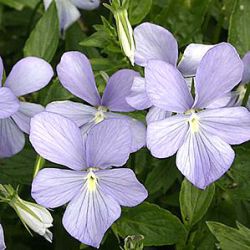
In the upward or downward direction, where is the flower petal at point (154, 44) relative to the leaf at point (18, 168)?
upward

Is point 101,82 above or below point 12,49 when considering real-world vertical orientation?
above

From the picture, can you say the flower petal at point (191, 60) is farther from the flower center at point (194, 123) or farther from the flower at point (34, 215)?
the flower at point (34, 215)

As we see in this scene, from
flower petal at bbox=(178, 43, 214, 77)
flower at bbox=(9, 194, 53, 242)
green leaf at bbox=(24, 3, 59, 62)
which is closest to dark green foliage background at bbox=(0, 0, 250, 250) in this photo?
green leaf at bbox=(24, 3, 59, 62)

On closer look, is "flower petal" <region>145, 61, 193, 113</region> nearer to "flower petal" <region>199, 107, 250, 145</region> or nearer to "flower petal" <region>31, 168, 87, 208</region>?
"flower petal" <region>199, 107, 250, 145</region>

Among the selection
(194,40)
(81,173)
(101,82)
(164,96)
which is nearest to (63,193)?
(81,173)

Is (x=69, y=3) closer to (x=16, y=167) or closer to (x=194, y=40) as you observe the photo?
(x=194, y=40)

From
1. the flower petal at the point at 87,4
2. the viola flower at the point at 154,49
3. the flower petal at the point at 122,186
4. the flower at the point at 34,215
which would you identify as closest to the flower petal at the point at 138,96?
the viola flower at the point at 154,49
